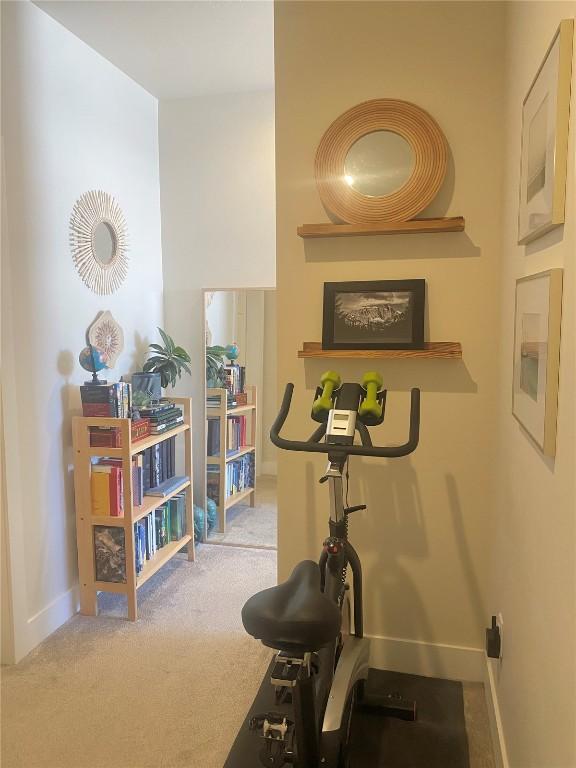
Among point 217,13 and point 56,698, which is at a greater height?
point 217,13

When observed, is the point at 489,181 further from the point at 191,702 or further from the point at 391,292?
the point at 191,702

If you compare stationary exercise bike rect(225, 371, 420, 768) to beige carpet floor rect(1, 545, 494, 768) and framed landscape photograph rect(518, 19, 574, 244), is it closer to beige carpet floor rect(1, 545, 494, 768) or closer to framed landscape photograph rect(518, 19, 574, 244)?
beige carpet floor rect(1, 545, 494, 768)

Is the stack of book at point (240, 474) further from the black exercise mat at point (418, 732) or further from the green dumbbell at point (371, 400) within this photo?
the green dumbbell at point (371, 400)

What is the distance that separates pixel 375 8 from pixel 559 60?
1.23 m

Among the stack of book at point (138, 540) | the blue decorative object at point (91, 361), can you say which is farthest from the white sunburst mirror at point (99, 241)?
the stack of book at point (138, 540)

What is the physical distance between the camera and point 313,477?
2395 millimetres

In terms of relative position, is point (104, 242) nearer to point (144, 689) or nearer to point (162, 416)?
point (162, 416)

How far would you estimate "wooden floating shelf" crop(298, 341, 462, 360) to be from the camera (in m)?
2.14

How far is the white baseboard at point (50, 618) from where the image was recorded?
2479mm

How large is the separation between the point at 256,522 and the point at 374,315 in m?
2.02

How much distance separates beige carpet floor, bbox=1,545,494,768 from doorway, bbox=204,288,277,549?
736mm

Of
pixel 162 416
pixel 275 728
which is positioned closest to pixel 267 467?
pixel 162 416

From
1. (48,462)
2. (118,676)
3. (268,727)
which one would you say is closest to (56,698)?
(118,676)

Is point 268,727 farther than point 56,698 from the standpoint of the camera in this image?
No
